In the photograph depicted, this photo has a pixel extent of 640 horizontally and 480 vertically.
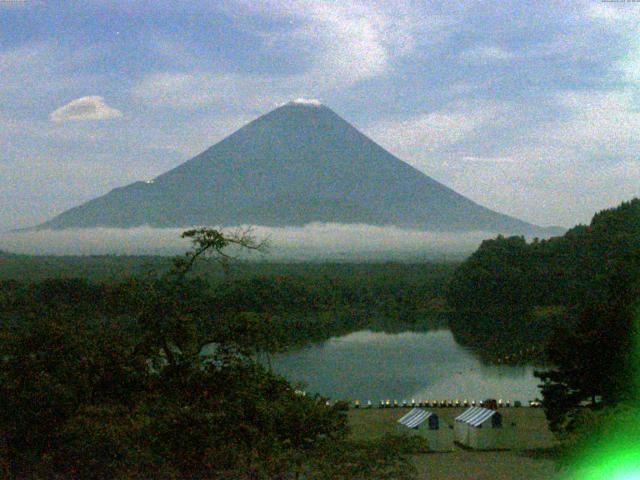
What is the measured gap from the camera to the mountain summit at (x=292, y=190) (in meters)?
125

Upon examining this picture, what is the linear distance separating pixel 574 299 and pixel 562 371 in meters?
37.8

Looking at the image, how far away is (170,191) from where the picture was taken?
427ft

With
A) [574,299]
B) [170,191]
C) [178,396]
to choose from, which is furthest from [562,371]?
[170,191]

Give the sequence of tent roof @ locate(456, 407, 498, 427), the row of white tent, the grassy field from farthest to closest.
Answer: tent roof @ locate(456, 407, 498, 427)
the row of white tent
the grassy field

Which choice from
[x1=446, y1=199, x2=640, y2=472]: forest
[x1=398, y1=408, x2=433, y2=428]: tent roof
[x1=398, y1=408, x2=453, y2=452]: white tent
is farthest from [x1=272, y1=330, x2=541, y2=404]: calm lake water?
[x1=398, y1=408, x2=453, y2=452]: white tent

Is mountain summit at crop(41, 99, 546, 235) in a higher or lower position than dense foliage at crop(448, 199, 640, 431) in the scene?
higher

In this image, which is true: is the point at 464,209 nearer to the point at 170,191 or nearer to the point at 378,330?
the point at 170,191

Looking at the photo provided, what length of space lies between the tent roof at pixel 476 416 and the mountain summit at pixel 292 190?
104162 millimetres

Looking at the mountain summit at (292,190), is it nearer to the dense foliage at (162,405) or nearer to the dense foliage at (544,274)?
the dense foliage at (544,274)

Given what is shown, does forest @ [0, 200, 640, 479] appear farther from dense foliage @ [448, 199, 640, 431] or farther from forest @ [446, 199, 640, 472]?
dense foliage @ [448, 199, 640, 431]

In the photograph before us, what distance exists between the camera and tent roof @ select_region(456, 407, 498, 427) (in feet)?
47.8

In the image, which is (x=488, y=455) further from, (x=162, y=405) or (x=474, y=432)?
(x=162, y=405)

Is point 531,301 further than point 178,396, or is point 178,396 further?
point 531,301

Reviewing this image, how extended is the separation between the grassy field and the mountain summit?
101910 millimetres
